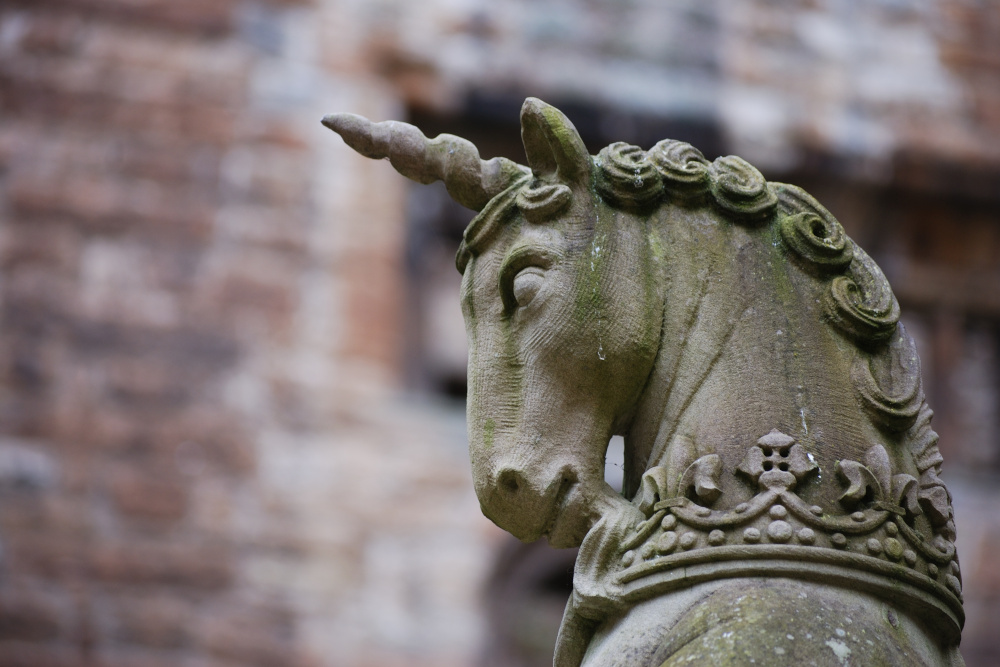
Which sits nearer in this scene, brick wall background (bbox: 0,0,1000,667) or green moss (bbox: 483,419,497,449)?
green moss (bbox: 483,419,497,449)

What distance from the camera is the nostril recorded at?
2.09m

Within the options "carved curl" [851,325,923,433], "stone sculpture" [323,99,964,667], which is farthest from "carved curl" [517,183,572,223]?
"carved curl" [851,325,923,433]

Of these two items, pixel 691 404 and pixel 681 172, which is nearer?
pixel 691 404

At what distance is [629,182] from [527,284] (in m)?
0.20

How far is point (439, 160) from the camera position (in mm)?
2273

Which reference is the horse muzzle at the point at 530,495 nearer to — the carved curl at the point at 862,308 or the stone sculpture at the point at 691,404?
the stone sculpture at the point at 691,404

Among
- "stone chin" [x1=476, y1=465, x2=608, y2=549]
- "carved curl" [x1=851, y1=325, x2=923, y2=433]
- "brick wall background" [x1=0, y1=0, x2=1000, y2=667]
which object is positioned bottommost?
"brick wall background" [x1=0, y1=0, x2=1000, y2=667]

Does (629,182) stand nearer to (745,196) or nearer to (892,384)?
(745,196)

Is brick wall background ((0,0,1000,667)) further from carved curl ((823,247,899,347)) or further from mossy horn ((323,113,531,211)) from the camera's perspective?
carved curl ((823,247,899,347))

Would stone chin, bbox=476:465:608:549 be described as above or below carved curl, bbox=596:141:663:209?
below

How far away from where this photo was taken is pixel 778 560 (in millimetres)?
1927

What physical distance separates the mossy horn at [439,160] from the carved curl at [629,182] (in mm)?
126

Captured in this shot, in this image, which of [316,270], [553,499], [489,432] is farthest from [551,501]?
[316,270]

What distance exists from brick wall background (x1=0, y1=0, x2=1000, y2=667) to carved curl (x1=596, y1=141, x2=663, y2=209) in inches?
162
